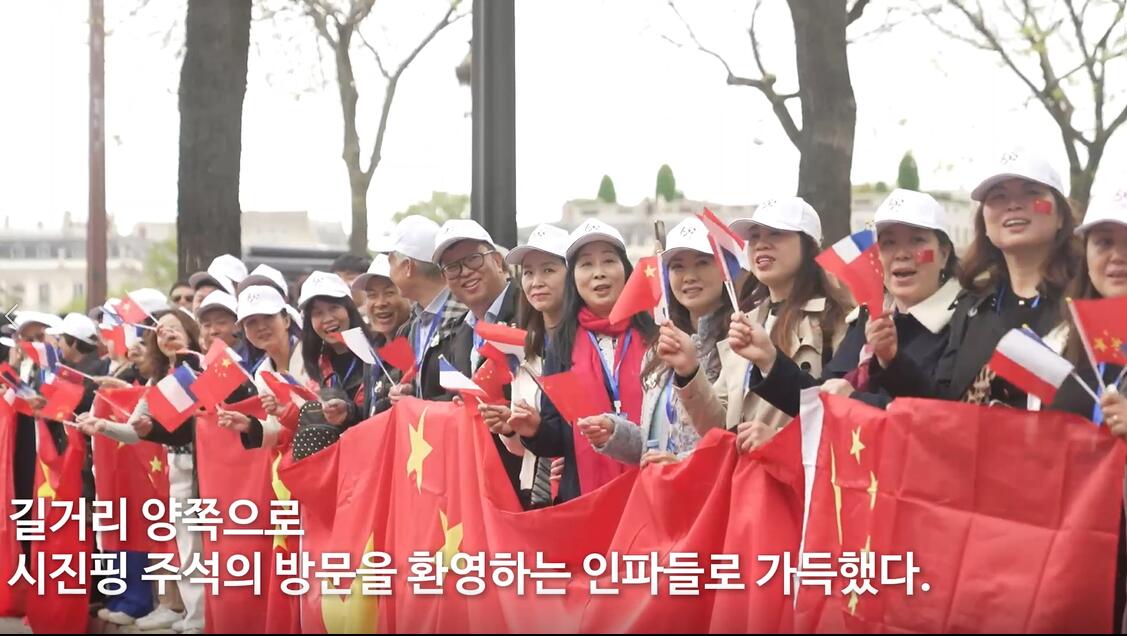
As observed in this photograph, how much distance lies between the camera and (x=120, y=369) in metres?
10.4

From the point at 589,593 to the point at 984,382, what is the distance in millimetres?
1636

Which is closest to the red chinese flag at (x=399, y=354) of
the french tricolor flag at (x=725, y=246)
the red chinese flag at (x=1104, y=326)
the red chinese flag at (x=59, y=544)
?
the french tricolor flag at (x=725, y=246)

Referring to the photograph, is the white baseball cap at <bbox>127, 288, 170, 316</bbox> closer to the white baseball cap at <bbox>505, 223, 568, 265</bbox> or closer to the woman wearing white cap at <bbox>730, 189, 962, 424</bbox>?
the white baseball cap at <bbox>505, 223, 568, 265</bbox>

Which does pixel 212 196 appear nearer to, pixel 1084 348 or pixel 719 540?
Result: pixel 719 540

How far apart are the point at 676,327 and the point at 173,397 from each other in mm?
3527

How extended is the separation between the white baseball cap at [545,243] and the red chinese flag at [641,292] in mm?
824

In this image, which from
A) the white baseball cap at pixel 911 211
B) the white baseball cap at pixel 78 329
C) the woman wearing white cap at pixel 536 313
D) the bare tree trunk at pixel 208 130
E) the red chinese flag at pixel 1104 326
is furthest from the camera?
the bare tree trunk at pixel 208 130

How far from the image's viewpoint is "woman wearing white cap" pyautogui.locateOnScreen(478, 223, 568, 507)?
21.0 ft

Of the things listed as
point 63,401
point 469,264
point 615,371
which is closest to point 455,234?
point 469,264

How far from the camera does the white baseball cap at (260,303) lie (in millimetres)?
8289

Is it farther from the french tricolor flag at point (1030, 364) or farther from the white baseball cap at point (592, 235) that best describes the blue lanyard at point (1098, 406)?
the white baseball cap at point (592, 235)

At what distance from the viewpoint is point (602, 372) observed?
245 inches

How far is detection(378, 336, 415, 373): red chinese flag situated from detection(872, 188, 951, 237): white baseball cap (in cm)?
270

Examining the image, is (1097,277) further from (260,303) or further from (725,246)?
(260,303)
